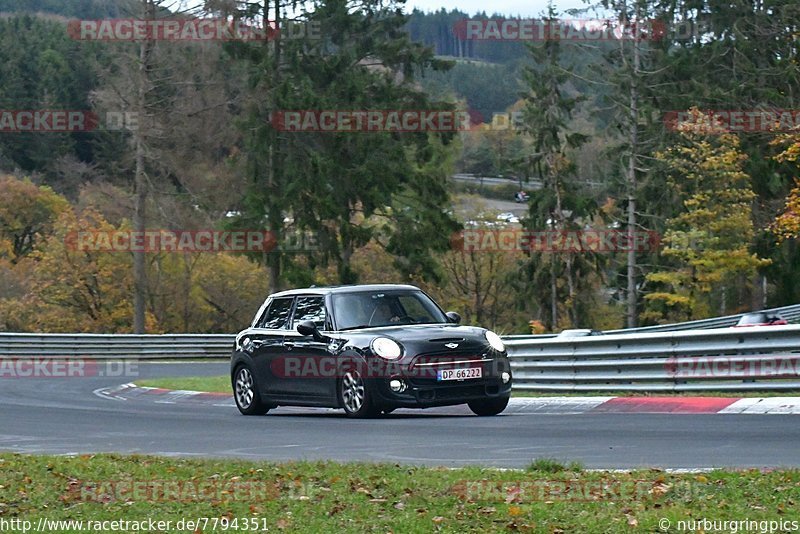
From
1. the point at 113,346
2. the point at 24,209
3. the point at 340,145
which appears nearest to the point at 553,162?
the point at 340,145

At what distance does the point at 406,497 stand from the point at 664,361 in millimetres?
10032

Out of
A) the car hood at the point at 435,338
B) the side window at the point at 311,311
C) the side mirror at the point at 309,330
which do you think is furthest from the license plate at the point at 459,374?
the side window at the point at 311,311

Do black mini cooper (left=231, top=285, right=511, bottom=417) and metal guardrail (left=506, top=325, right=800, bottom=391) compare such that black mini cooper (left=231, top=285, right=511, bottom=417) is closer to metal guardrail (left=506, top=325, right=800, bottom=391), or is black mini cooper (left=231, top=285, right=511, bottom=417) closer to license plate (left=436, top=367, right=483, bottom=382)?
license plate (left=436, top=367, right=483, bottom=382)

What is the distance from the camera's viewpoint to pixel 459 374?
1523 centimetres

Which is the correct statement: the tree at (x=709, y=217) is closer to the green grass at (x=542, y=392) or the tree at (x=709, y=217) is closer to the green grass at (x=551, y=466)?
the green grass at (x=542, y=392)

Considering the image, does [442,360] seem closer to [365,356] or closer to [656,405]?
[365,356]

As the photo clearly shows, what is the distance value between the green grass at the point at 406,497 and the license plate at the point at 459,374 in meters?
5.32

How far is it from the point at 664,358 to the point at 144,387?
11.6 m

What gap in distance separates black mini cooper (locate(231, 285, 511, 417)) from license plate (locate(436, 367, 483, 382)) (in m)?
0.01

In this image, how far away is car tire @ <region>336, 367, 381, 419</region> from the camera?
15445 mm

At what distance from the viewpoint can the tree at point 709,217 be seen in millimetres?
49125

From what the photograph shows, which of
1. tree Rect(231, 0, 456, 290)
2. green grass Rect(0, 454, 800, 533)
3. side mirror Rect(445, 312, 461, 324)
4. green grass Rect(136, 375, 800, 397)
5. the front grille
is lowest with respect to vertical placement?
green grass Rect(136, 375, 800, 397)

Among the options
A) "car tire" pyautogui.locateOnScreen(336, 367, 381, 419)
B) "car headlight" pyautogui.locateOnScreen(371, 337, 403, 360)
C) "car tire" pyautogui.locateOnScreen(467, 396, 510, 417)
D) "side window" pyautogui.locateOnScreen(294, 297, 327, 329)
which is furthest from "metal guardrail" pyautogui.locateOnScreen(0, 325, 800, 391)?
"side window" pyautogui.locateOnScreen(294, 297, 327, 329)

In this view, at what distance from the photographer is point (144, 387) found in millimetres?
25578
